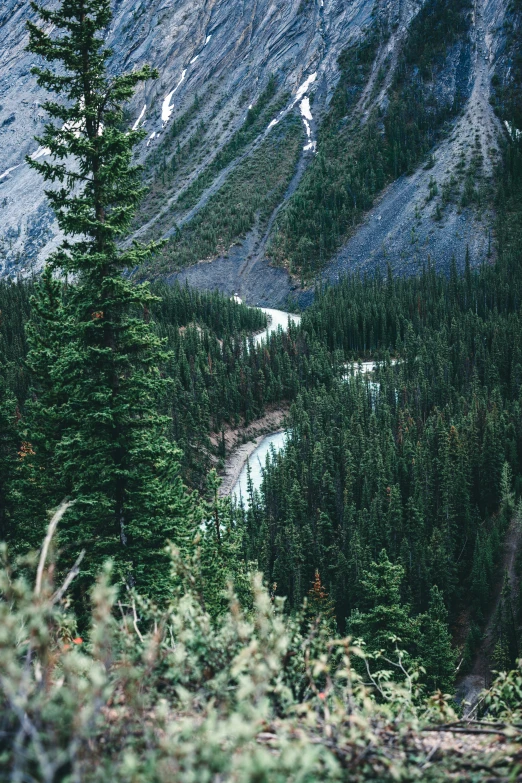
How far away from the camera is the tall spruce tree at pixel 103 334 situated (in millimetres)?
13297

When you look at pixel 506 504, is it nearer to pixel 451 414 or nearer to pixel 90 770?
pixel 451 414

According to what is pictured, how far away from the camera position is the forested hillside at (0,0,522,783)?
439 centimetres

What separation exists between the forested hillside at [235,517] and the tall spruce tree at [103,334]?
0.07 meters

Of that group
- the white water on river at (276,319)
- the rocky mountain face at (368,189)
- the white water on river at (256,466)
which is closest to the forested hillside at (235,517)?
the white water on river at (256,466)

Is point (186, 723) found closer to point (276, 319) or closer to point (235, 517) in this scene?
point (235, 517)

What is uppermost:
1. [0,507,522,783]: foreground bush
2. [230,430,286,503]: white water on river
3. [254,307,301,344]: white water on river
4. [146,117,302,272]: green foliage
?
[146,117,302,272]: green foliage

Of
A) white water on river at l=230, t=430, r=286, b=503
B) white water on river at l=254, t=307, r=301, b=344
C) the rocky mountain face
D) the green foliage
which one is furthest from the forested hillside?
the green foliage

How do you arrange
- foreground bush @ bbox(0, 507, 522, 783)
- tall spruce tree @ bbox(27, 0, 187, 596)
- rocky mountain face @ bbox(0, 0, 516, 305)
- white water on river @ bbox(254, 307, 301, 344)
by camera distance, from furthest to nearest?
rocky mountain face @ bbox(0, 0, 516, 305), white water on river @ bbox(254, 307, 301, 344), tall spruce tree @ bbox(27, 0, 187, 596), foreground bush @ bbox(0, 507, 522, 783)

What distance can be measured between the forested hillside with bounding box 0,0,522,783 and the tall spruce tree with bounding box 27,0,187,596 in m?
0.07

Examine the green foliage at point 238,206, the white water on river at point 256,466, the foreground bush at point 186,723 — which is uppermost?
the green foliage at point 238,206

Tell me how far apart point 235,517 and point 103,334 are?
111ft

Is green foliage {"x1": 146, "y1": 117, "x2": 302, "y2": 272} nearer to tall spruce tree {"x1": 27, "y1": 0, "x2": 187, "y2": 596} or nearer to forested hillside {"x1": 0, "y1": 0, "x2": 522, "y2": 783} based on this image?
forested hillside {"x1": 0, "y1": 0, "x2": 522, "y2": 783}

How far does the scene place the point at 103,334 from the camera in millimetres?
13992

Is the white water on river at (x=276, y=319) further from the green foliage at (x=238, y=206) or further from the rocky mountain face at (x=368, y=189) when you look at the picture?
the green foliage at (x=238, y=206)
